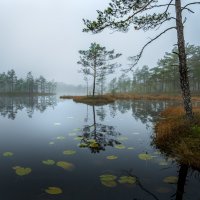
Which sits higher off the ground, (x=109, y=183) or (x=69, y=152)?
(x=69, y=152)

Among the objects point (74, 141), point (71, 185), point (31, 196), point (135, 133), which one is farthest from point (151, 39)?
point (31, 196)

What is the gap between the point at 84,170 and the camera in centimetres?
699

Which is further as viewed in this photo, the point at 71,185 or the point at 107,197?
the point at 71,185

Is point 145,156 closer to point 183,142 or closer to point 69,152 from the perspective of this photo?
point 183,142

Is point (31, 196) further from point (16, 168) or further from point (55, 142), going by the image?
point (55, 142)

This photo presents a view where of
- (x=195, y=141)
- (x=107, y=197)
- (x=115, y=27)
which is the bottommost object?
(x=107, y=197)

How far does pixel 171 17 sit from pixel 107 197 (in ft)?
31.1

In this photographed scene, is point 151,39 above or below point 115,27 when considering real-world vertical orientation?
below

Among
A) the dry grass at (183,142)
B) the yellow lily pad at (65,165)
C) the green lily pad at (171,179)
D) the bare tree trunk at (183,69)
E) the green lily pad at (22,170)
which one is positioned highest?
the bare tree trunk at (183,69)

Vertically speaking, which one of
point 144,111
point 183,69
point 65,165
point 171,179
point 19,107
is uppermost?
point 183,69

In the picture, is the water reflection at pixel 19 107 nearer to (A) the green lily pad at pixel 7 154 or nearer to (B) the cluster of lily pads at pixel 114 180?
(A) the green lily pad at pixel 7 154

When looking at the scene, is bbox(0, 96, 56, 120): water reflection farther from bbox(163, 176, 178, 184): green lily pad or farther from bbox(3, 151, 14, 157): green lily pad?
bbox(163, 176, 178, 184): green lily pad

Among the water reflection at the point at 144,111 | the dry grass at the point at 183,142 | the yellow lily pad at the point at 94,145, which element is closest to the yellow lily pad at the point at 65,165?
the yellow lily pad at the point at 94,145

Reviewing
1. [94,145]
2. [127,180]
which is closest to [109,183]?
[127,180]
